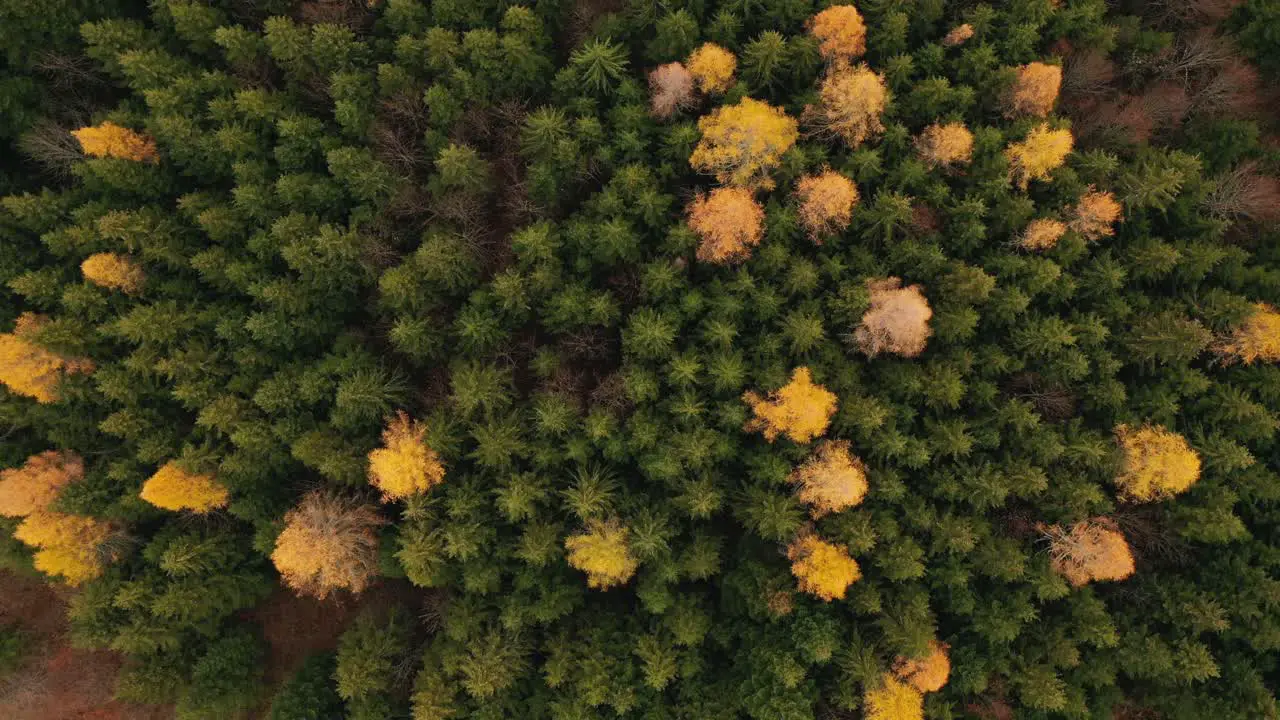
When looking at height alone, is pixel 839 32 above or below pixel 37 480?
above

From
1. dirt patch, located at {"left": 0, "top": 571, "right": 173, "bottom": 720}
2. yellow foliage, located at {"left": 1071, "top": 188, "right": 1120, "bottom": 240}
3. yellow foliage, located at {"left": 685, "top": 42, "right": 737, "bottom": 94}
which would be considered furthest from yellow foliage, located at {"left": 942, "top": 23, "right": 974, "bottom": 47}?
dirt patch, located at {"left": 0, "top": 571, "right": 173, "bottom": 720}

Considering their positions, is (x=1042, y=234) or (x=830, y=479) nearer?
(x=830, y=479)

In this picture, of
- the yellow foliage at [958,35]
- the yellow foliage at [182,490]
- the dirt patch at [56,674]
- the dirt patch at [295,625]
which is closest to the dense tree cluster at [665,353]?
the yellow foliage at [182,490]

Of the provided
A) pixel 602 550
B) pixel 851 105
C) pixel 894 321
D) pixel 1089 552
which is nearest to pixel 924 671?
pixel 1089 552

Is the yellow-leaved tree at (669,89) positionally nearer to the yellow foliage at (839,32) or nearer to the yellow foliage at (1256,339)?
the yellow foliage at (839,32)

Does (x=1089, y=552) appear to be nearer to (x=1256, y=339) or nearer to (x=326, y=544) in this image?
(x=1256, y=339)

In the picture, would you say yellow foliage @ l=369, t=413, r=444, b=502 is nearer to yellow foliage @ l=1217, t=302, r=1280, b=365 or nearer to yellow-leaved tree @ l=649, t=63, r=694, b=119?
yellow-leaved tree @ l=649, t=63, r=694, b=119
